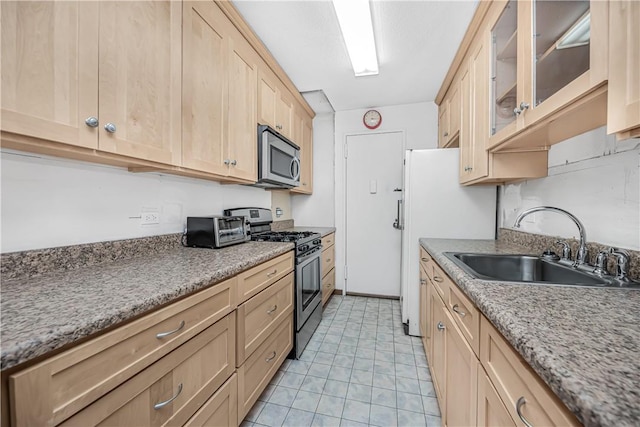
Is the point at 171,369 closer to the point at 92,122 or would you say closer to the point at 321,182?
the point at 92,122

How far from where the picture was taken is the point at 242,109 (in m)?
1.81

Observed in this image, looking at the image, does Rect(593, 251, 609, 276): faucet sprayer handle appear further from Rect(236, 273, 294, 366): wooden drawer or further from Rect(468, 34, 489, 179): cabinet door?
Rect(236, 273, 294, 366): wooden drawer

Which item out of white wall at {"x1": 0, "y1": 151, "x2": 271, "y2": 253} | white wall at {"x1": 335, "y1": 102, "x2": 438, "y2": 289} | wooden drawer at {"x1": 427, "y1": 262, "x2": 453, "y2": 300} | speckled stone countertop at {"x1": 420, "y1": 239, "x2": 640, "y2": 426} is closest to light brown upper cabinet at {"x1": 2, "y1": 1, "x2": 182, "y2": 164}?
white wall at {"x1": 0, "y1": 151, "x2": 271, "y2": 253}

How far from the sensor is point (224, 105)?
1624mm

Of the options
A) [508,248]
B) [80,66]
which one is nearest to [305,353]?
[508,248]

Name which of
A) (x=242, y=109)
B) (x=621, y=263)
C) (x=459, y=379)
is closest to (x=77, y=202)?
(x=242, y=109)

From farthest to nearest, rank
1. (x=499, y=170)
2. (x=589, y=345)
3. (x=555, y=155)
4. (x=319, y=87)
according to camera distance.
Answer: (x=319, y=87), (x=499, y=170), (x=555, y=155), (x=589, y=345)

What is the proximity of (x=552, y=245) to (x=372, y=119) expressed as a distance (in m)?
2.35

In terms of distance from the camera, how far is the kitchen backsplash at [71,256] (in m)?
0.89

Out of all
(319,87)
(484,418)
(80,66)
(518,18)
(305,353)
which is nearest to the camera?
(484,418)

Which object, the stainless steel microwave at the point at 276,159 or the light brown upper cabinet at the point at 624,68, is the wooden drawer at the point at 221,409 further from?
the light brown upper cabinet at the point at 624,68

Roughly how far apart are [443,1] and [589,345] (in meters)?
1.91

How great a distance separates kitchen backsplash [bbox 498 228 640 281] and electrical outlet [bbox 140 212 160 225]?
7.14 ft

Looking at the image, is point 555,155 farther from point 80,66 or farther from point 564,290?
point 80,66
